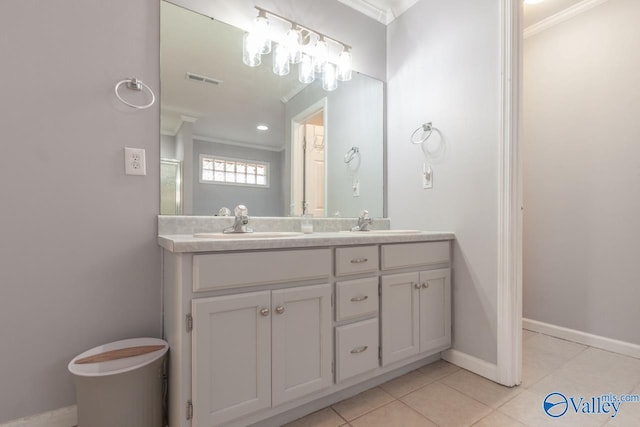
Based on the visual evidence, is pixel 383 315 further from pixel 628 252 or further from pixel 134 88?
pixel 628 252

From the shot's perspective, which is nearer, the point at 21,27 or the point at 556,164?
the point at 21,27

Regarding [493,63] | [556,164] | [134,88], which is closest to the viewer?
[134,88]

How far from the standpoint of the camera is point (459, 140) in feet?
5.91

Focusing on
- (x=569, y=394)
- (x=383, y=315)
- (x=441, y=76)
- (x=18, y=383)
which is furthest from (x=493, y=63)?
(x=18, y=383)

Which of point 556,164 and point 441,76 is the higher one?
point 441,76

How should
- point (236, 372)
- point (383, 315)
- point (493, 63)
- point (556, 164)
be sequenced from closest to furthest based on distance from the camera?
point (236, 372) < point (383, 315) < point (493, 63) < point (556, 164)

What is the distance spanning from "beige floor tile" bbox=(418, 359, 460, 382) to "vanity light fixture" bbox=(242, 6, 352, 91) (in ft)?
6.30

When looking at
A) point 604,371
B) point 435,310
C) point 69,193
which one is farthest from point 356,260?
point 604,371

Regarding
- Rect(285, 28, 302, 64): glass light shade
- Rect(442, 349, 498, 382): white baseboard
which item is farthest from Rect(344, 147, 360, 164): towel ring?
Rect(442, 349, 498, 382): white baseboard

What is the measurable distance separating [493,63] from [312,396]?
6.37 ft

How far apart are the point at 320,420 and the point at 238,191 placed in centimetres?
121

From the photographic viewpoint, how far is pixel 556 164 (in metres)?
2.29

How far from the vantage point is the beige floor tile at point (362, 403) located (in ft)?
4.41

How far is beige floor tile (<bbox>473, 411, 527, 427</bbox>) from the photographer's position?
125 centimetres
